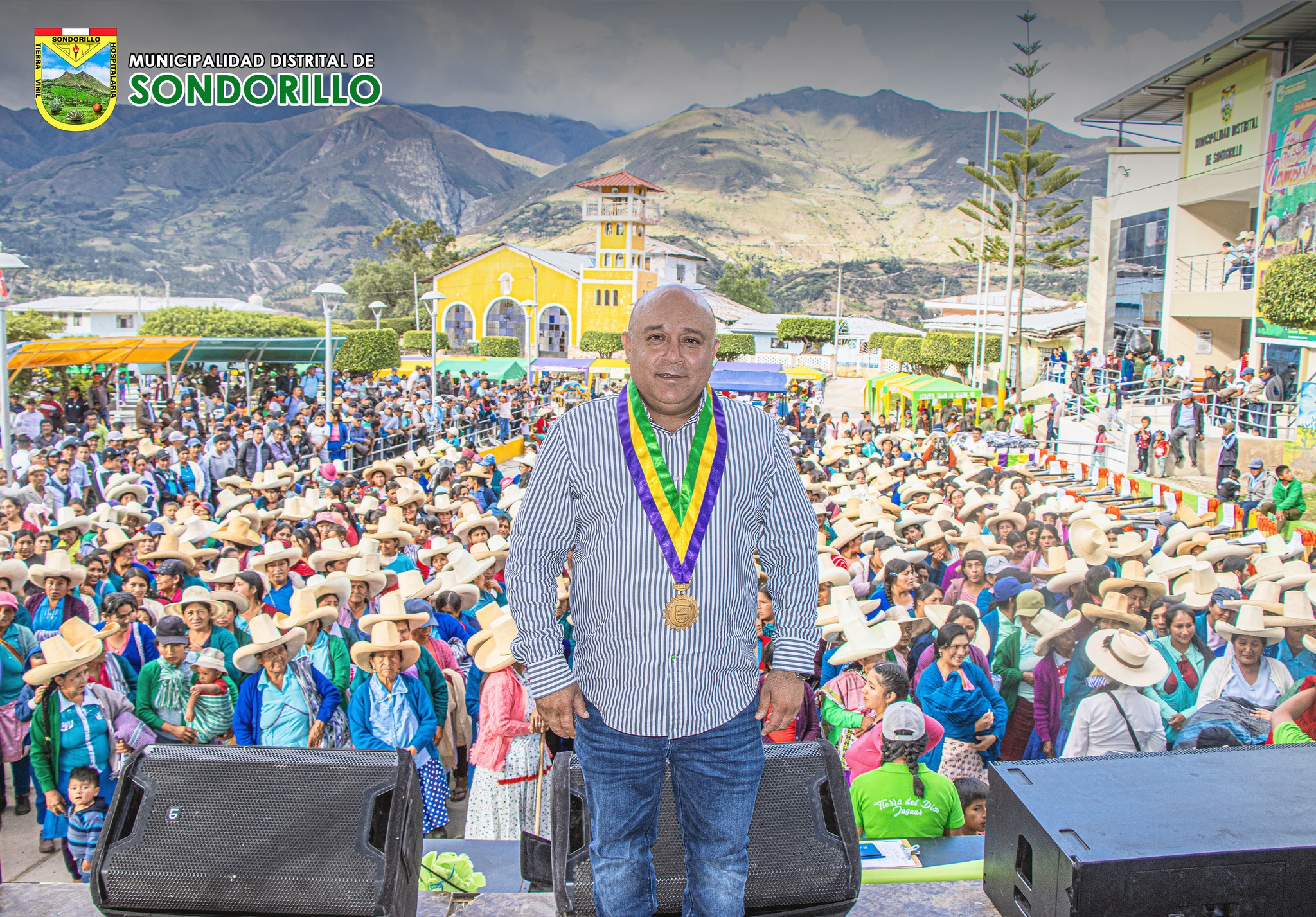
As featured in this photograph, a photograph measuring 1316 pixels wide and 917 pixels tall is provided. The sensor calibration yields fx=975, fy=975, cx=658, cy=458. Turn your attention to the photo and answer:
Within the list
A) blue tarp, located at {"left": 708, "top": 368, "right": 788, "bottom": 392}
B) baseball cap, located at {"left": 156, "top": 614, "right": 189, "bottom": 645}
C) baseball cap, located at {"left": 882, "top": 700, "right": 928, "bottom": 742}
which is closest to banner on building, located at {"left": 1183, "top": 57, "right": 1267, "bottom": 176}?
blue tarp, located at {"left": 708, "top": 368, "right": 788, "bottom": 392}

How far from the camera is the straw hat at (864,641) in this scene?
15.6 feet

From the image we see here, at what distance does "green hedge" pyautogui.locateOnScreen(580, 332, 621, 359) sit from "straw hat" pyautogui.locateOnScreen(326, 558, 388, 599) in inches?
1815

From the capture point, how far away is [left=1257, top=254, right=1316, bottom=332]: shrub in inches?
647

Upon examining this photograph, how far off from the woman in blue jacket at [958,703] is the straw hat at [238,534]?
5.74 metres

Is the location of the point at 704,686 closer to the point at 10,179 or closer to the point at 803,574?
the point at 803,574

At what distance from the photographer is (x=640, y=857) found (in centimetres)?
236

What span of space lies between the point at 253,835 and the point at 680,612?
136cm

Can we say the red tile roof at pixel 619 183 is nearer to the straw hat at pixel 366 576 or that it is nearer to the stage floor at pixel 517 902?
the straw hat at pixel 366 576

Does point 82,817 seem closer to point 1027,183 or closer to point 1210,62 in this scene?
point 1210,62

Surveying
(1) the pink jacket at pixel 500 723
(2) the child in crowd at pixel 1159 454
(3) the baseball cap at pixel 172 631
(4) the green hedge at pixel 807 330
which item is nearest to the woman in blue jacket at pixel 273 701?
(3) the baseball cap at pixel 172 631

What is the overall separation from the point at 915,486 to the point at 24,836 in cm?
870

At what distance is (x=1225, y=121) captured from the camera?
23938 millimetres

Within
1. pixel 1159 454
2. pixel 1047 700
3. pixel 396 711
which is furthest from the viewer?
pixel 1159 454

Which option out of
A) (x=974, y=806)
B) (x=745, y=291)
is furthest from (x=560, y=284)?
(x=974, y=806)
